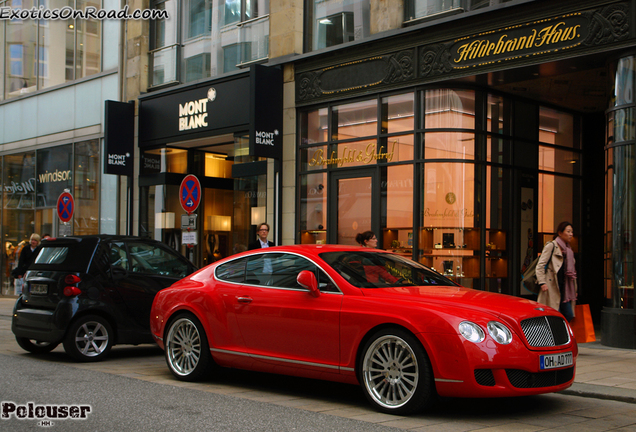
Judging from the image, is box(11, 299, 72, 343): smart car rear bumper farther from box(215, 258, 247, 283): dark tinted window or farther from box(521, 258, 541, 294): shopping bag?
box(521, 258, 541, 294): shopping bag

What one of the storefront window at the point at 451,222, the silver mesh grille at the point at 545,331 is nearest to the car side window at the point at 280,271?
the silver mesh grille at the point at 545,331

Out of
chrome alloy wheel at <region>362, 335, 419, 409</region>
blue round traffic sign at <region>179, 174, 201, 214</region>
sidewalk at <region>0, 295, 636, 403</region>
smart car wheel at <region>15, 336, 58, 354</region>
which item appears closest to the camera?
chrome alloy wheel at <region>362, 335, 419, 409</region>

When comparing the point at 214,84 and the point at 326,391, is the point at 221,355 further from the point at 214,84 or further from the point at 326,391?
the point at 214,84

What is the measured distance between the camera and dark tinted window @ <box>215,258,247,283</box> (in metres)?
7.84

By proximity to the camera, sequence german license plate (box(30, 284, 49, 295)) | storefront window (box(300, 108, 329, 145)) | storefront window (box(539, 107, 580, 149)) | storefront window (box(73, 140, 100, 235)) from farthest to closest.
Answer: storefront window (box(73, 140, 100, 235)) < storefront window (box(300, 108, 329, 145)) < storefront window (box(539, 107, 580, 149)) < german license plate (box(30, 284, 49, 295))

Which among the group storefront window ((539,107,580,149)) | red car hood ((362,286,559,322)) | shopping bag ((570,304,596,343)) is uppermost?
storefront window ((539,107,580,149))

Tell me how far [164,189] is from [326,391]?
13949 mm

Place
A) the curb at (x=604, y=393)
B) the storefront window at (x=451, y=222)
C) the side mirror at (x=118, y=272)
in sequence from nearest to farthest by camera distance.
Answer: the curb at (x=604, y=393) < the side mirror at (x=118, y=272) < the storefront window at (x=451, y=222)

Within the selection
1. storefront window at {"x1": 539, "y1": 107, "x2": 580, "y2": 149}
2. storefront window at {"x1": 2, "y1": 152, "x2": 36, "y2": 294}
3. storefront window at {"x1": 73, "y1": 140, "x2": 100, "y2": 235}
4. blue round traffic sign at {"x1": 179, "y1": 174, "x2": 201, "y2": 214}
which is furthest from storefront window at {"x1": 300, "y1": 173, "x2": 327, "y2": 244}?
storefront window at {"x1": 2, "y1": 152, "x2": 36, "y2": 294}

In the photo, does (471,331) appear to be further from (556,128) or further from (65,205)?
(65,205)

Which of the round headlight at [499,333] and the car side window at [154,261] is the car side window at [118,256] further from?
the round headlight at [499,333]

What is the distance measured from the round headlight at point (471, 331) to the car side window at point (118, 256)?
18.5ft

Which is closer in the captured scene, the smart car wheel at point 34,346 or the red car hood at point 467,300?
the red car hood at point 467,300

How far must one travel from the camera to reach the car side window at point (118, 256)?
10031mm
